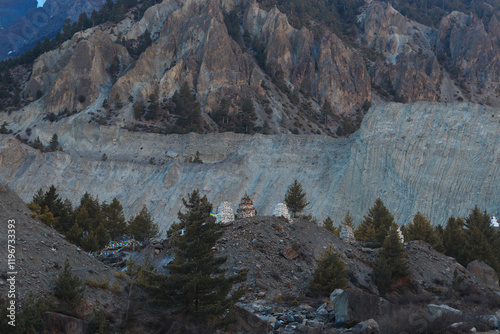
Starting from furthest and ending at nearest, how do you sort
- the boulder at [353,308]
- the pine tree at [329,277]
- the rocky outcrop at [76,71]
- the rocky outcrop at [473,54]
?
1. the rocky outcrop at [473,54]
2. the rocky outcrop at [76,71]
3. the pine tree at [329,277]
4. the boulder at [353,308]

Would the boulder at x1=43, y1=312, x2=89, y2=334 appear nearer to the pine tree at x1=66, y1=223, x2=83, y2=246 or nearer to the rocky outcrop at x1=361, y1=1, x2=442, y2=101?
the pine tree at x1=66, y1=223, x2=83, y2=246

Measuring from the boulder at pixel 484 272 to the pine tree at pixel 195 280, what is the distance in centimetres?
1853

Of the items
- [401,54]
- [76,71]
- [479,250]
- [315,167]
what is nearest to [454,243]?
[479,250]

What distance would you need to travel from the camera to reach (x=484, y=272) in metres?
29.9

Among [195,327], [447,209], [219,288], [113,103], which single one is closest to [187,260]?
[219,288]

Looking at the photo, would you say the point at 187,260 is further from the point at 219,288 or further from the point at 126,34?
the point at 126,34

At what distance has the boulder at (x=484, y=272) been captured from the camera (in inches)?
1158

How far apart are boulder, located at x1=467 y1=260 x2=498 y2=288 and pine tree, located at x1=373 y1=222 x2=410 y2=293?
5.43 meters

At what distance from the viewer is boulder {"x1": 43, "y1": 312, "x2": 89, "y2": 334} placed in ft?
46.5

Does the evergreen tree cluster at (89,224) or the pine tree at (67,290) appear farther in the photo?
the evergreen tree cluster at (89,224)

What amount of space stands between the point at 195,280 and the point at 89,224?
2511 cm

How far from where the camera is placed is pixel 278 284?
72.4 ft

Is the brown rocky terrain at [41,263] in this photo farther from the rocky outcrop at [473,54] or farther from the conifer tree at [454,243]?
the rocky outcrop at [473,54]

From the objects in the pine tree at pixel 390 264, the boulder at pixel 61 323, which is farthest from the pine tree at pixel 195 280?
the pine tree at pixel 390 264
